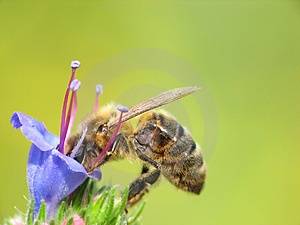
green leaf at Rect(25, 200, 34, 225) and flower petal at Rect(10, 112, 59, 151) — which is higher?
flower petal at Rect(10, 112, 59, 151)

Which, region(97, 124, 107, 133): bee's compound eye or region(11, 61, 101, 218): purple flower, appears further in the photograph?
region(97, 124, 107, 133): bee's compound eye

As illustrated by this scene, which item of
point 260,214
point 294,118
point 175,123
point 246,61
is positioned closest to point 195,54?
point 246,61

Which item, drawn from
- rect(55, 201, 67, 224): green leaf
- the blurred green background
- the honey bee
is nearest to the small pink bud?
rect(55, 201, 67, 224): green leaf

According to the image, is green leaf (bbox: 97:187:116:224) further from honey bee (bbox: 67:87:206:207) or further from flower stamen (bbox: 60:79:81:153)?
flower stamen (bbox: 60:79:81:153)

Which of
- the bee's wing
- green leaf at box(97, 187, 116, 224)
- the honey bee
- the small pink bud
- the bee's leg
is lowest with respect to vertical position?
the small pink bud

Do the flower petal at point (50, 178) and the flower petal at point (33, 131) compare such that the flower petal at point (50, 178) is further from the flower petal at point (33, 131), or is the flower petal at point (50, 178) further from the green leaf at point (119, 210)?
the green leaf at point (119, 210)

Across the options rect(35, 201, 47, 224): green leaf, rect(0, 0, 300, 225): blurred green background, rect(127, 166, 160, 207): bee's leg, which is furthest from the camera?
rect(0, 0, 300, 225): blurred green background

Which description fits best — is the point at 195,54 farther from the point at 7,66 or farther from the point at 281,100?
the point at 7,66
